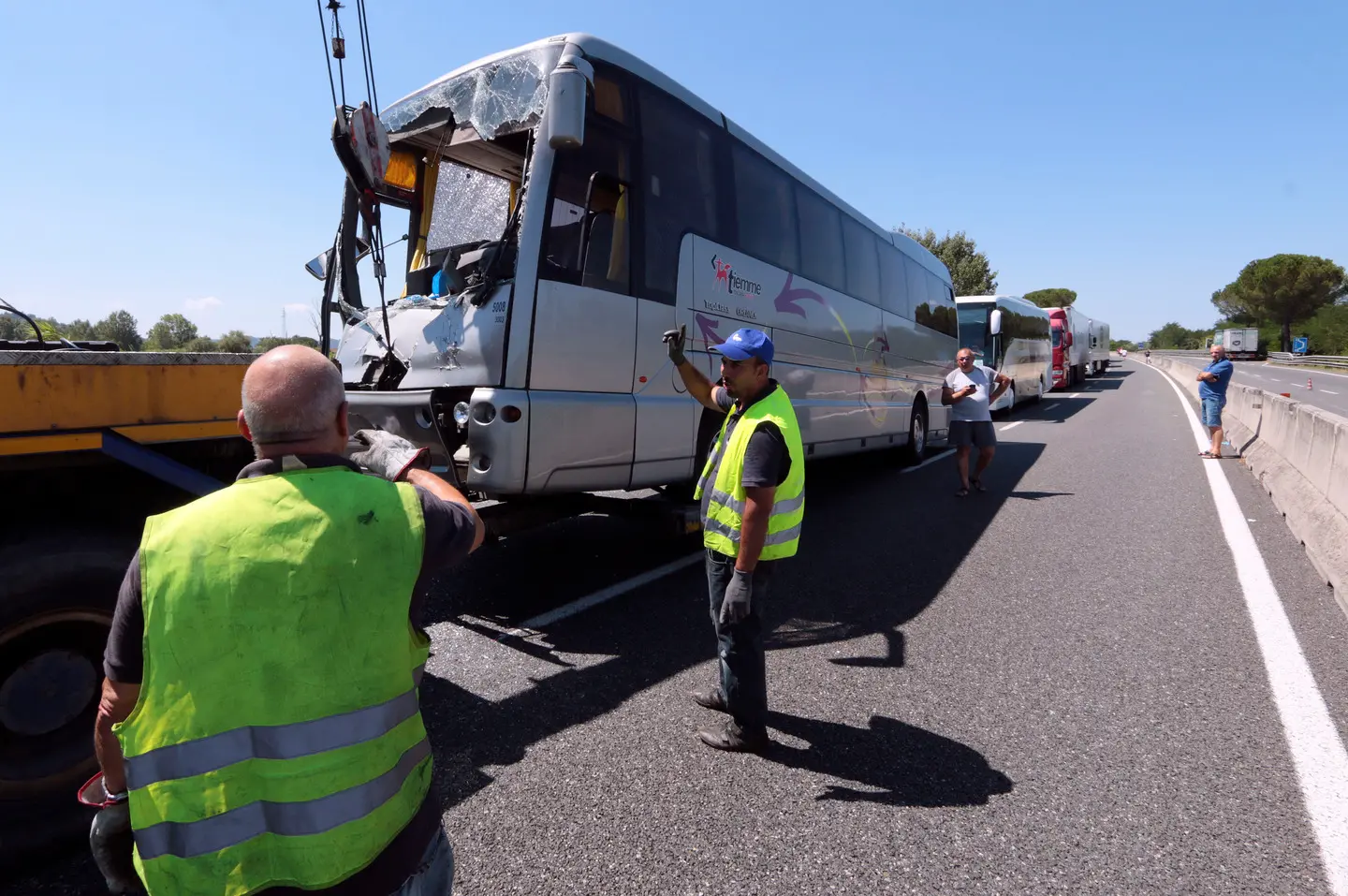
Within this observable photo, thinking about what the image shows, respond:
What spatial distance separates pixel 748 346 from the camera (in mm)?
3328

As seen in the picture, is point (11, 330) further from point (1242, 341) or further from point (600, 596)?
point (1242, 341)

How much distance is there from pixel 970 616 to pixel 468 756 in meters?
3.26

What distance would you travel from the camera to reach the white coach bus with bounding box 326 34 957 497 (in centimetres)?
453

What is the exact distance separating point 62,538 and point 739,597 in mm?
2417

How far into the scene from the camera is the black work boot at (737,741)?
3.29m

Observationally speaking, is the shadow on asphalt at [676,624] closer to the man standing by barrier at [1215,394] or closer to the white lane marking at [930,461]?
the white lane marking at [930,461]

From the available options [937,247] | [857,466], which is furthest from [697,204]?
[937,247]

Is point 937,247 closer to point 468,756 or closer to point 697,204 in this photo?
point 697,204

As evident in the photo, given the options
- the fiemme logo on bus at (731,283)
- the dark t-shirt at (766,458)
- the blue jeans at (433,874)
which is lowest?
the blue jeans at (433,874)

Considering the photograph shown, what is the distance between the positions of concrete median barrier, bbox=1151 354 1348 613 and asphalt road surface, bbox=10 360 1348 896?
225mm

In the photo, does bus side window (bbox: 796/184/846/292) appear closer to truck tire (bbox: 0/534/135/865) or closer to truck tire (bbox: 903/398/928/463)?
truck tire (bbox: 903/398/928/463)

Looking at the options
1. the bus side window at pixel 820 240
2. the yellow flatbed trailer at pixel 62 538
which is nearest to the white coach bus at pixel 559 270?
the bus side window at pixel 820 240

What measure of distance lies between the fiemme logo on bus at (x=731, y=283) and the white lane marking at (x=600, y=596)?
2.21m

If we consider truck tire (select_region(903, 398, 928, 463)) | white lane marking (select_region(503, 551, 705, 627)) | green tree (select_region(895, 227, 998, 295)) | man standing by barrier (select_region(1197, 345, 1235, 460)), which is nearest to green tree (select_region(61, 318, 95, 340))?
white lane marking (select_region(503, 551, 705, 627))
